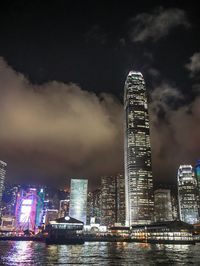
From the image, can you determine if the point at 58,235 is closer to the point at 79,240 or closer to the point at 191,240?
the point at 79,240

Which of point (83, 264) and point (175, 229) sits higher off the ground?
point (175, 229)

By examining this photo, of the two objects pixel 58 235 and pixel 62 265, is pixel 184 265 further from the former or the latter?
pixel 58 235

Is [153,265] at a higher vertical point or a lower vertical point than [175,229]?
lower

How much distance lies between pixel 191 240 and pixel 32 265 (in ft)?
496

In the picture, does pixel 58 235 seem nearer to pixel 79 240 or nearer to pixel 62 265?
pixel 79 240

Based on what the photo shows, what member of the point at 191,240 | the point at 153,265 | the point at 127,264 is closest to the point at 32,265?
the point at 127,264

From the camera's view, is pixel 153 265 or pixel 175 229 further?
pixel 175 229

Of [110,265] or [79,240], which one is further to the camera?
[79,240]

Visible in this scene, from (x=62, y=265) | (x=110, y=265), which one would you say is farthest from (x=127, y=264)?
(x=62, y=265)

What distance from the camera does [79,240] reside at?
188 metres

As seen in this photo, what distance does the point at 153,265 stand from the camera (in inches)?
2493

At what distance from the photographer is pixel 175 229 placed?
197 metres

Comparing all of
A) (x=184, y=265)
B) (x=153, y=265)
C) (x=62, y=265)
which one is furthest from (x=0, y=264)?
(x=184, y=265)

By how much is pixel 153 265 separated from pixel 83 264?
1531cm
